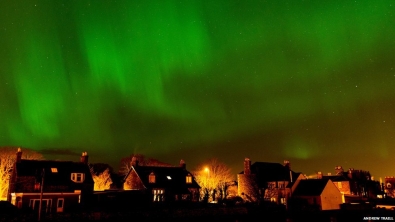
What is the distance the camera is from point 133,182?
70.8 m

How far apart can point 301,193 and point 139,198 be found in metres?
35.4

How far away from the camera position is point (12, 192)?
53.3 metres

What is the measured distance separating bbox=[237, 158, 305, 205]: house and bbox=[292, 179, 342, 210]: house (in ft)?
10.9

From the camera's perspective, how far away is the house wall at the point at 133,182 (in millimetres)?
68562

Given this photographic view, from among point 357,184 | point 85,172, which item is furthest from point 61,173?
point 357,184

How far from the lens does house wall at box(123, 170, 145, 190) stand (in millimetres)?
68562

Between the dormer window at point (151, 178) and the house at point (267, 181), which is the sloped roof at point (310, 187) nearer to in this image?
the house at point (267, 181)

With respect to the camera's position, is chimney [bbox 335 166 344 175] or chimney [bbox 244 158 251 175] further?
chimney [bbox 335 166 344 175]

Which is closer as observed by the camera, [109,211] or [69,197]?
[109,211]

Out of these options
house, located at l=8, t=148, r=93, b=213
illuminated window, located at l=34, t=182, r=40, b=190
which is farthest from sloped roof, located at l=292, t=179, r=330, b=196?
illuminated window, located at l=34, t=182, r=40, b=190

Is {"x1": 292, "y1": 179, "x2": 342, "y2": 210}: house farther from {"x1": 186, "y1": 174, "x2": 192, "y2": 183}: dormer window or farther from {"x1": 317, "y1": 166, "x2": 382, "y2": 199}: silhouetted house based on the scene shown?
{"x1": 186, "y1": 174, "x2": 192, "y2": 183}: dormer window

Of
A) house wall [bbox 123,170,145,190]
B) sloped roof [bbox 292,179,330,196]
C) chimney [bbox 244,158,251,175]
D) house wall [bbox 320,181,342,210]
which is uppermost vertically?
chimney [bbox 244,158,251,175]

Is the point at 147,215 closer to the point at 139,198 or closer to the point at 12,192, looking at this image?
the point at 139,198

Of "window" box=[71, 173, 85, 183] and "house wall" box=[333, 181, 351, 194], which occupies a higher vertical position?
"window" box=[71, 173, 85, 183]
